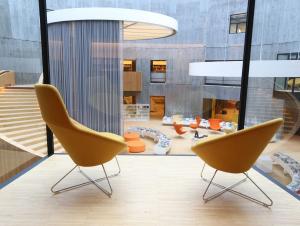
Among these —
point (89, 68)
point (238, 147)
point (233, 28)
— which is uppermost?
point (233, 28)

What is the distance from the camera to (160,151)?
8273mm

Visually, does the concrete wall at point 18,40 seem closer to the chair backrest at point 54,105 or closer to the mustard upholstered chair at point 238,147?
the chair backrest at point 54,105

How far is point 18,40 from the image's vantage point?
3.73 meters

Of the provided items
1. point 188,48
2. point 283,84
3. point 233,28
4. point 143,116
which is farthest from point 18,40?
point 233,28

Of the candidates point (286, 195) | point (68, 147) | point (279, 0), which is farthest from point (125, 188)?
point (279, 0)

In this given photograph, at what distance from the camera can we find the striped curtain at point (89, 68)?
6.57 meters

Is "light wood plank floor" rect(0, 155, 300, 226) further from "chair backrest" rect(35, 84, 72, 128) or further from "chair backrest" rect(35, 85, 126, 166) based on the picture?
"chair backrest" rect(35, 84, 72, 128)

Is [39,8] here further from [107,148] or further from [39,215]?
[39,215]

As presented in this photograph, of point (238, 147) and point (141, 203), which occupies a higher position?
point (238, 147)

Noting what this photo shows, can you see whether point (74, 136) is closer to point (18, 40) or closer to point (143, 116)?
point (18, 40)

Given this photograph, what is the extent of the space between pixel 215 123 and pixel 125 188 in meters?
10.0

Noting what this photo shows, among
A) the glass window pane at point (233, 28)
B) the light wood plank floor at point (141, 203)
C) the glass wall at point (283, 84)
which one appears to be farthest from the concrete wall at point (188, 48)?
the light wood plank floor at point (141, 203)

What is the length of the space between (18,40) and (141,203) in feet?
10.7

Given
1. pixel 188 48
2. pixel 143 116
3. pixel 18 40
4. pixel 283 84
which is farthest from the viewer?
pixel 143 116
